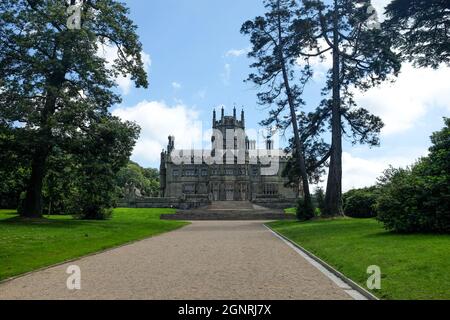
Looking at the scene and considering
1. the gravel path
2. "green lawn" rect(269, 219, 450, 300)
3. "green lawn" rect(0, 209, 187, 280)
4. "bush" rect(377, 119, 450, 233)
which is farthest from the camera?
"bush" rect(377, 119, 450, 233)

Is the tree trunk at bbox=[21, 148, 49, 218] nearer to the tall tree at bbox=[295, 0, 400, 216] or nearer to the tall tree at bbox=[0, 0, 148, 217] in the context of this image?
the tall tree at bbox=[0, 0, 148, 217]

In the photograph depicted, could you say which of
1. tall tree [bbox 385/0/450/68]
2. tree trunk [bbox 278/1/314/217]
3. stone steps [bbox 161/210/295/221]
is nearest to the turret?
stone steps [bbox 161/210/295/221]

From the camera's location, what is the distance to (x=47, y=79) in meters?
27.7

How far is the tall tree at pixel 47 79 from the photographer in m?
25.9

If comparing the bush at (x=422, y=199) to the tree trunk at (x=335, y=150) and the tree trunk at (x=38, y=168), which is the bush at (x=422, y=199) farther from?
the tree trunk at (x=38, y=168)

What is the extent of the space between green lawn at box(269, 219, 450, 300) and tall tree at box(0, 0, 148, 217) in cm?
1703

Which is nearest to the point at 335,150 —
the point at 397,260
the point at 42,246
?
the point at 397,260

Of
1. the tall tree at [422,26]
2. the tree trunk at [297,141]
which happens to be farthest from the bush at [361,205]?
the tall tree at [422,26]

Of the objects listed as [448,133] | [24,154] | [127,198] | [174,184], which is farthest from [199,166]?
[448,133]

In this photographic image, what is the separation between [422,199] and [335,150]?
1563 cm

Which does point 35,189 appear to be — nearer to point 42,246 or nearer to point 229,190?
point 42,246

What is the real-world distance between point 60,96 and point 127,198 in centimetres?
4437

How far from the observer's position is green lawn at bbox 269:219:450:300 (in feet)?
26.7

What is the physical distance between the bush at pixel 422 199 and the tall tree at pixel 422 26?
807cm
